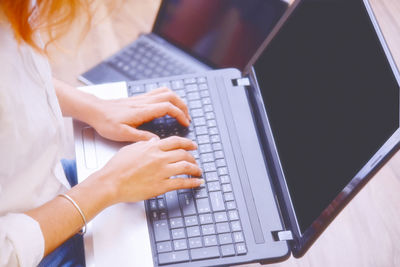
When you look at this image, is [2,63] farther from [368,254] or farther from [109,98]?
[368,254]

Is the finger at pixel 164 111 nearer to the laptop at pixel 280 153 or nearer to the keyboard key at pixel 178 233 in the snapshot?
the laptop at pixel 280 153

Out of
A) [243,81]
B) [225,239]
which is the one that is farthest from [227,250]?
[243,81]

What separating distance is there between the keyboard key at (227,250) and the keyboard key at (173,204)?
0.27 ft

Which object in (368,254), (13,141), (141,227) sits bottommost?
(368,254)

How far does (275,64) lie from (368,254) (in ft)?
1.16

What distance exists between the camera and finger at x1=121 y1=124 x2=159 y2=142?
67 centimetres

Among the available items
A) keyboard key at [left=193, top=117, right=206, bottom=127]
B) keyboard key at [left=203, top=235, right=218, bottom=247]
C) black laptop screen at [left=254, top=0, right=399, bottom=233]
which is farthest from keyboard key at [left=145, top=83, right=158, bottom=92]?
keyboard key at [left=203, top=235, right=218, bottom=247]

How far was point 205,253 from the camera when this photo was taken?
1.89 feet

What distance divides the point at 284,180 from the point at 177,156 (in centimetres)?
17

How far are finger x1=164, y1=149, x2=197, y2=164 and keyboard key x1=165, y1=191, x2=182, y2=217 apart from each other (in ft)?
0.17

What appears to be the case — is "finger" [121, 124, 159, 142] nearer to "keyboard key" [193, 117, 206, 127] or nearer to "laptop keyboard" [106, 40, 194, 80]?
"keyboard key" [193, 117, 206, 127]

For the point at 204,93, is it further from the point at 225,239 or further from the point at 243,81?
the point at 225,239

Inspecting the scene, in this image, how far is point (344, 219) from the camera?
2.31 ft

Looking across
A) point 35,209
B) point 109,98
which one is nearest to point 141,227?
point 35,209
